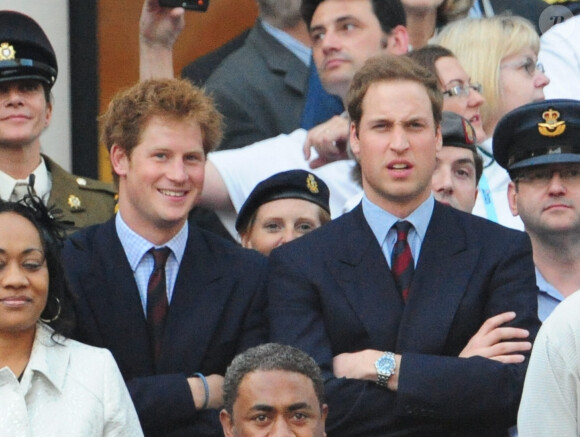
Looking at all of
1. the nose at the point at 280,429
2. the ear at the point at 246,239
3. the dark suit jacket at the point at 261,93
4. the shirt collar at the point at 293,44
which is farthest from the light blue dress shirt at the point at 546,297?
the shirt collar at the point at 293,44

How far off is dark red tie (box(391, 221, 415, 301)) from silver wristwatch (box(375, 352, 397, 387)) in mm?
280

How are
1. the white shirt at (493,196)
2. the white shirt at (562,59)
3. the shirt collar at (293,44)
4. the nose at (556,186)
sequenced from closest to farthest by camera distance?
the nose at (556,186) < the white shirt at (493,196) < the shirt collar at (293,44) < the white shirt at (562,59)

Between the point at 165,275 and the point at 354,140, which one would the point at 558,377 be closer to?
the point at 354,140

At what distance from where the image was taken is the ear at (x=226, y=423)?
5711mm

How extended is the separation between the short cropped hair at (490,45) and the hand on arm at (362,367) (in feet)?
8.13

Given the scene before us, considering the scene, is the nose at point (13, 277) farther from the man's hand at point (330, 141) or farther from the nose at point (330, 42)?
the nose at point (330, 42)

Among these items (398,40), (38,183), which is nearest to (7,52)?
(38,183)

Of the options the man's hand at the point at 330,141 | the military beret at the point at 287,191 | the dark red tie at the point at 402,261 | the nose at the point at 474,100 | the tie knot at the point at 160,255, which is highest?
the nose at the point at 474,100

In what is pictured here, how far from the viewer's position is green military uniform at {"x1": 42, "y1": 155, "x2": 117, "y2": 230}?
716 centimetres

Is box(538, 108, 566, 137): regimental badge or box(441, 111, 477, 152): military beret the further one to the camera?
box(441, 111, 477, 152): military beret

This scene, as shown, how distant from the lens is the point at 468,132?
24.3 feet

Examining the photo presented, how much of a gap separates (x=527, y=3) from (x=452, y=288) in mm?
3543

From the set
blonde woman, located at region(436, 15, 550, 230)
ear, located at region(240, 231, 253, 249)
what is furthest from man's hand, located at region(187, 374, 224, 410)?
blonde woman, located at region(436, 15, 550, 230)

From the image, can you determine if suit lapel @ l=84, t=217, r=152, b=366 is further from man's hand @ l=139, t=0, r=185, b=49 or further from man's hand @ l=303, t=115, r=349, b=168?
man's hand @ l=139, t=0, r=185, b=49
